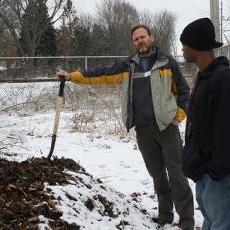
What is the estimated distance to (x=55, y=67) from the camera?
67.3ft

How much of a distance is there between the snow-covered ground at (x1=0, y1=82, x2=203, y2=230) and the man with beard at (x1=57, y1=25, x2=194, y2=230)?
0.50m

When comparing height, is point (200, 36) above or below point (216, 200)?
above

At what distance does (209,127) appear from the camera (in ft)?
10.7

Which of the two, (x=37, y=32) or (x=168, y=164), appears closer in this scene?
(x=168, y=164)

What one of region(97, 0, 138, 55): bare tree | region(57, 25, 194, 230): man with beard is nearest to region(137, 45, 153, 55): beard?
region(57, 25, 194, 230): man with beard

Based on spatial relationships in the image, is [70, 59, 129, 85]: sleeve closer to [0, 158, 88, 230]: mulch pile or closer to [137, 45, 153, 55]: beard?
[137, 45, 153, 55]: beard

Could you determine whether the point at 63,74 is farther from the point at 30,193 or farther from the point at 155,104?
the point at 30,193

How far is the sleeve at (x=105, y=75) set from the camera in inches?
201

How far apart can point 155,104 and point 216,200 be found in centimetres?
170

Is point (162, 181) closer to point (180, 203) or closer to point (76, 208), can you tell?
point (180, 203)

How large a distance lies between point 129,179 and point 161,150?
2075 millimetres

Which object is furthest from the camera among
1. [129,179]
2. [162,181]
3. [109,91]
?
[109,91]

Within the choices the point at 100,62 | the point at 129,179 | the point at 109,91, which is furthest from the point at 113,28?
the point at 129,179

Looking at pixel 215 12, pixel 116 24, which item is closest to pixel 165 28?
pixel 116 24
